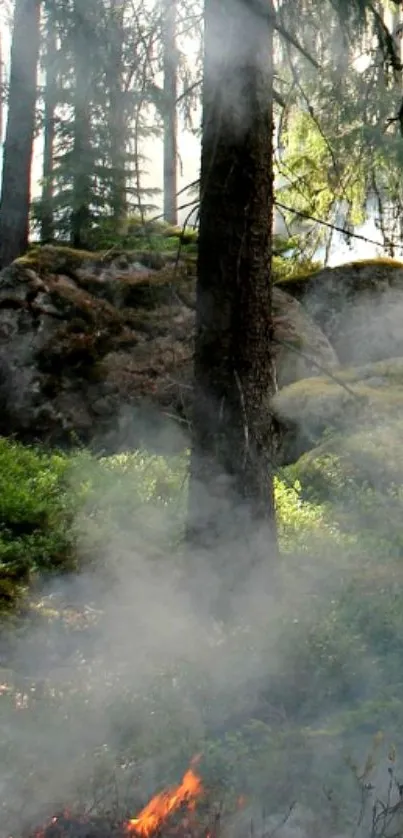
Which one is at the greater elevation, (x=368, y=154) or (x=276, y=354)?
(x=368, y=154)

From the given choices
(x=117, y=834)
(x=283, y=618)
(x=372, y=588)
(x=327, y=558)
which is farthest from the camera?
(x=327, y=558)

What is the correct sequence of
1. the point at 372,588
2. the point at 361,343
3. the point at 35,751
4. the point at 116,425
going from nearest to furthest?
the point at 35,751, the point at 372,588, the point at 116,425, the point at 361,343

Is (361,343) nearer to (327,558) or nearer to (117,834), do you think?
(327,558)

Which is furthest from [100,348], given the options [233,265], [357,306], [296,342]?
[233,265]

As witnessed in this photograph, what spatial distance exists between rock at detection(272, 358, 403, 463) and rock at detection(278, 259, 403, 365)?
6.76 ft

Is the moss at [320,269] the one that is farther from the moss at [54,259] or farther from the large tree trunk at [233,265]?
the large tree trunk at [233,265]

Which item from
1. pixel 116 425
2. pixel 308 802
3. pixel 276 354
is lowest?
pixel 308 802

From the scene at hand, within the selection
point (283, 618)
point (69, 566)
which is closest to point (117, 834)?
point (283, 618)

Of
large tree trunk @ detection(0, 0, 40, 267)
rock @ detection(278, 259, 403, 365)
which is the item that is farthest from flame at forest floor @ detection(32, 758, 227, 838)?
large tree trunk @ detection(0, 0, 40, 267)

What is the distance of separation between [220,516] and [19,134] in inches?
356

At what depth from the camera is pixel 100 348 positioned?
9734 mm

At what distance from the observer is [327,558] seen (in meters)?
5.73

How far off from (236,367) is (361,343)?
6503 mm

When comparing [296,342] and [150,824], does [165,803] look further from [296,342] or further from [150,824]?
[296,342]
